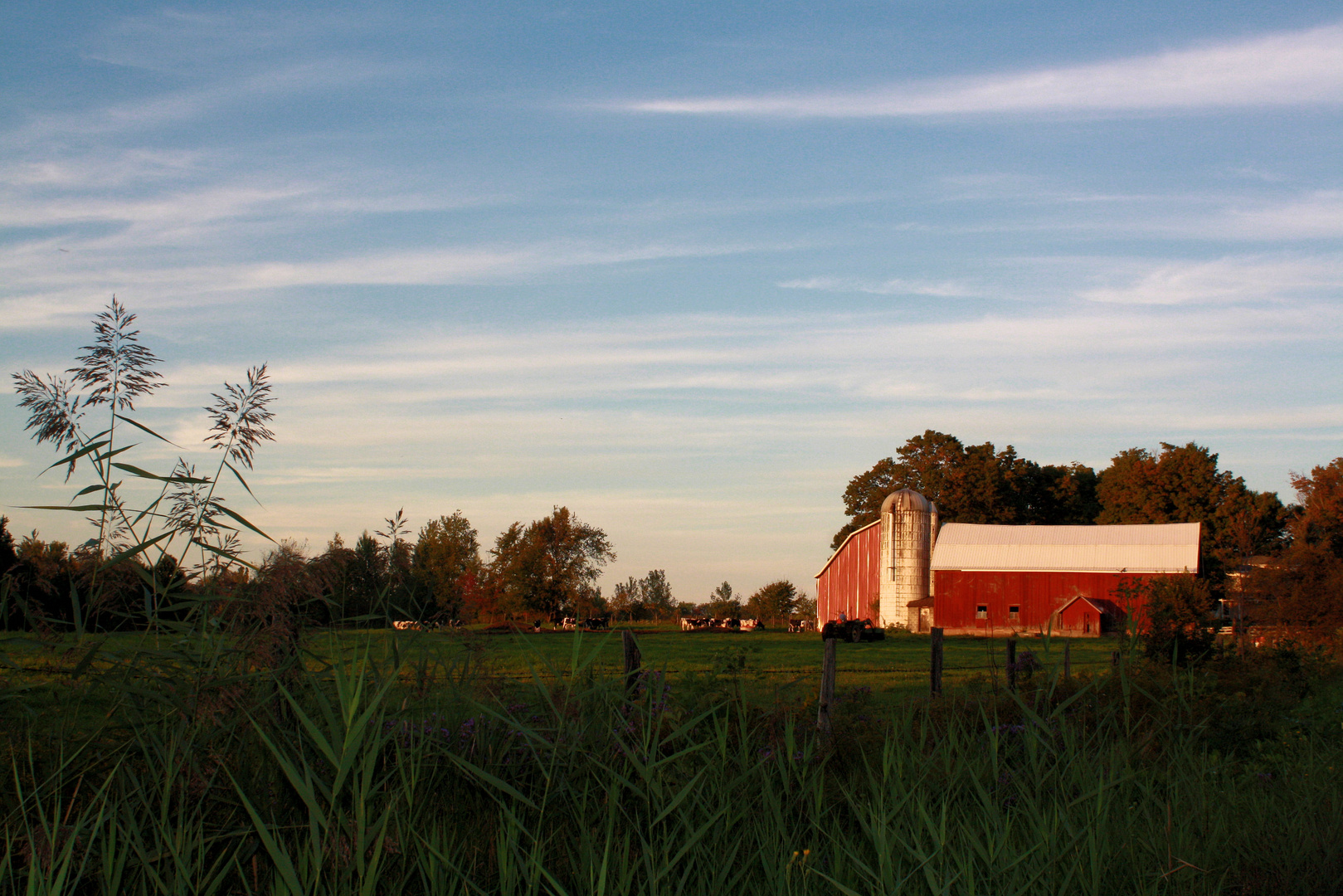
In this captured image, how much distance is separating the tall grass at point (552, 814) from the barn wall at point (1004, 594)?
42699 mm

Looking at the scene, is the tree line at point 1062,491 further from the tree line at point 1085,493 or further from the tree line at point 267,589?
the tree line at point 267,589

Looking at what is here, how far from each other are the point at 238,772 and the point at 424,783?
685 millimetres

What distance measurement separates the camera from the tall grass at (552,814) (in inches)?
127

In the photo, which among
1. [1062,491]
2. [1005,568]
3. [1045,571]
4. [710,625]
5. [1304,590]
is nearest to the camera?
[1304,590]

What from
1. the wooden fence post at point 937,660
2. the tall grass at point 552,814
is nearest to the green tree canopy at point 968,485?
the wooden fence post at point 937,660

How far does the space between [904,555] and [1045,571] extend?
255 inches

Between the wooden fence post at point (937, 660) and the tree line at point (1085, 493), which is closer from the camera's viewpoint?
the wooden fence post at point (937, 660)

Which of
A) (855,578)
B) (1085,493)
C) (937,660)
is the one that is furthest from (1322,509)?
(1085,493)

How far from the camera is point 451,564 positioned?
9.98 meters

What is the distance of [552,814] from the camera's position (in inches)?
154

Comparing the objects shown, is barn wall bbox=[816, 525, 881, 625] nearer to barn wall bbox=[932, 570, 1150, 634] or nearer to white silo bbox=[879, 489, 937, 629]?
white silo bbox=[879, 489, 937, 629]

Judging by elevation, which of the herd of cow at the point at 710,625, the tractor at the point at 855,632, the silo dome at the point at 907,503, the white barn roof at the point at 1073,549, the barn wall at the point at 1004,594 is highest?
the silo dome at the point at 907,503

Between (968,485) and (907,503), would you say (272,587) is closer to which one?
(907,503)

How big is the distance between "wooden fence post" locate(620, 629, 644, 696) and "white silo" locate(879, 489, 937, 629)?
43160 millimetres
